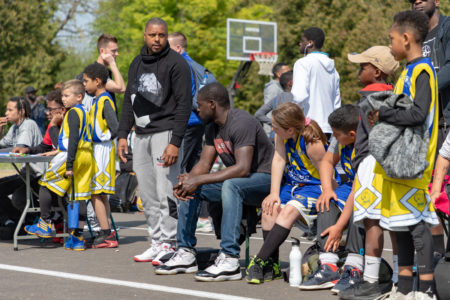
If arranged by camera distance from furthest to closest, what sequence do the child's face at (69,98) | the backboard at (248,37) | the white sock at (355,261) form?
the backboard at (248,37)
the child's face at (69,98)
the white sock at (355,261)

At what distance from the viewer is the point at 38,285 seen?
19.0 ft

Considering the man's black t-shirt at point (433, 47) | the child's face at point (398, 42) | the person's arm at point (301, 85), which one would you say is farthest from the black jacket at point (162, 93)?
the child's face at point (398, 42)

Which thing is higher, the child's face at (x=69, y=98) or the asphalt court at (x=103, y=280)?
the child's face at (x=69, y=98)

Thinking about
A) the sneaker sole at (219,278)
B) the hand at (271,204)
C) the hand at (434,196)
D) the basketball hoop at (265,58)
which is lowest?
the sneaker sole at (219,278)

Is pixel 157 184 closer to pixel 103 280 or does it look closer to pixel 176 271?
pixel 176 271

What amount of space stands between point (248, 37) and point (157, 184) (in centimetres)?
2776

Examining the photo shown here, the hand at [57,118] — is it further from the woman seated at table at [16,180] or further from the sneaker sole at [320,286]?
the sneaker sole at [320,286]

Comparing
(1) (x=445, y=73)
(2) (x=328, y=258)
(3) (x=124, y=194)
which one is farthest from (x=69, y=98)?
(1) (x=445, y=73)

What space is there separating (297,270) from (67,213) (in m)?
3.20

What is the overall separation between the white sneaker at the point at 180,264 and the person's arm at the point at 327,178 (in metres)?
1.25

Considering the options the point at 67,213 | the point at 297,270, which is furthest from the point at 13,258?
the point at 297,270

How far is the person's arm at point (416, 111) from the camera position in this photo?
462cm

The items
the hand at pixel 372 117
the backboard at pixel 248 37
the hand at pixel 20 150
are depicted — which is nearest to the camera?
the hand at pixel 372 117

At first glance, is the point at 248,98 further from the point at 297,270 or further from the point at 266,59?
the point at 297,270
